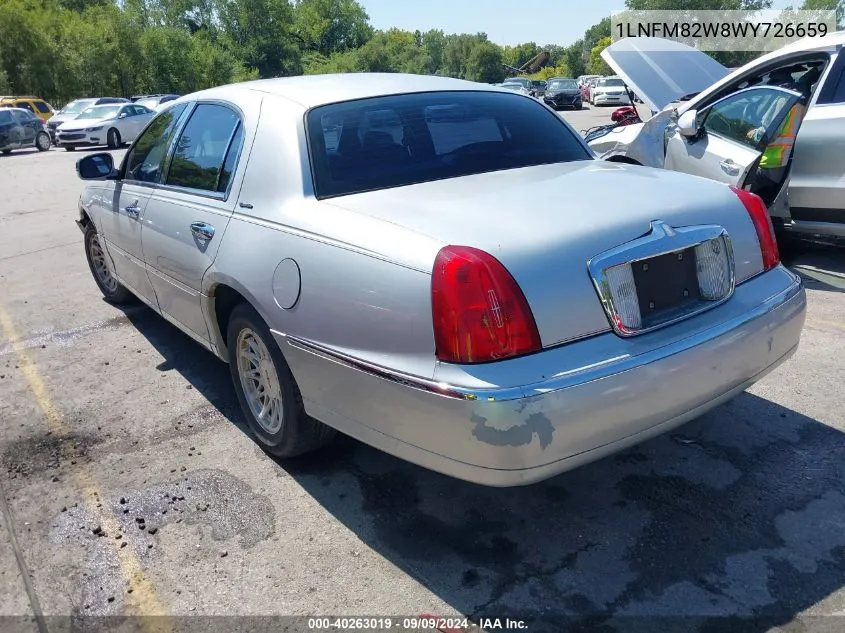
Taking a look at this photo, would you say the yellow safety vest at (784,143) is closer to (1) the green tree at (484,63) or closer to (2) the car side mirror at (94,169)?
(2) the car side mirror at (94,169)

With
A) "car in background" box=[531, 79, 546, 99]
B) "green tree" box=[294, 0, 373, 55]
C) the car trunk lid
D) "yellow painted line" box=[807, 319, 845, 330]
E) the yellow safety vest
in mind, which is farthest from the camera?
"green tree" box=[294, 0, 373, 55]

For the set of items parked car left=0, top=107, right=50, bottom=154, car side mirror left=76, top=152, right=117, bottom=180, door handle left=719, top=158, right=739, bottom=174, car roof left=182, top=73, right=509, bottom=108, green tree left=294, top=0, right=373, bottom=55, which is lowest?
parked car left=0, top=107, right=50, bottom=154

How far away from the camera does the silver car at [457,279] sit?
237 cm

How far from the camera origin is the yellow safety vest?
5898 mm

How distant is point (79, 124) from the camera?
23.9 m

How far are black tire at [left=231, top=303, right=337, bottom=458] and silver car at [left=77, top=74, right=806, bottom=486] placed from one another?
0.01 metres

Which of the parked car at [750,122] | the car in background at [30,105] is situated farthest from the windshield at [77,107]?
the parked car at [750,122]

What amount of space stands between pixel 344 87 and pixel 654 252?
1.87 metres

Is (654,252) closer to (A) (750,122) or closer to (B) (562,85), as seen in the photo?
(A) (750,122)

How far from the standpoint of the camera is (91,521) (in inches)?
123

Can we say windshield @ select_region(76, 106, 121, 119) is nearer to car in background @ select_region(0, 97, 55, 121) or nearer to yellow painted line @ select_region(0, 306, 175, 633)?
car in background @ select_region(0, 97, 55, 121)

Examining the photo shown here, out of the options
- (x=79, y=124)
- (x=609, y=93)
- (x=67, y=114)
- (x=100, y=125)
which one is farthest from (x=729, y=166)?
(x=609, y=93)

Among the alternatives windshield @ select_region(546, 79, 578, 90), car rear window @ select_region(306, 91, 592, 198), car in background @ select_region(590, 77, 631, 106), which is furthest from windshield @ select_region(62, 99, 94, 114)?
car rear window @ select_region(306, 91, 592, 198)

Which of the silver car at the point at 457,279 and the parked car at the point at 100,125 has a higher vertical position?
the silver car at the point at 457,279
